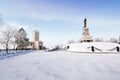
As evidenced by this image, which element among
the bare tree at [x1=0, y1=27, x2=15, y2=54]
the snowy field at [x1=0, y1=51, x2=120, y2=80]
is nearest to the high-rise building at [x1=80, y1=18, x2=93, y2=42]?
the bare tree at [x1=0, y1=27, x2=15, y2=54]

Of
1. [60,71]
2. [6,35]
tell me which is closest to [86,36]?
[6,35]

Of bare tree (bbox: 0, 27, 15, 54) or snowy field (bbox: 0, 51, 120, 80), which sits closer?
snowy field (bbox: 0, 51, 120, 80)

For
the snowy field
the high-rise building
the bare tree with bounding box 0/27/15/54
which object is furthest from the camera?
the high-rise building

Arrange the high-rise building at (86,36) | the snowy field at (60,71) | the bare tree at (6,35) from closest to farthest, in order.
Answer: the snowy field at (60,71)
the bare tree at (6,35)
the high-rise building at (86,36)

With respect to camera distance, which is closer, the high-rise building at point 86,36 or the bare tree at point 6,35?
the bare tree at point 6,35

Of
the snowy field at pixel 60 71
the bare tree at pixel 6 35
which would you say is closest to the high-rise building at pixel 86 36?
the bare tree at pixel 6 35

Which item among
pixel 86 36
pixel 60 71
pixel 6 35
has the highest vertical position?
pixel 6 35

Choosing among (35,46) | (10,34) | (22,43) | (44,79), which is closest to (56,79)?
(44,79)

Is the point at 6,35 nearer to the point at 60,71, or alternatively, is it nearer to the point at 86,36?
the point at 86,36

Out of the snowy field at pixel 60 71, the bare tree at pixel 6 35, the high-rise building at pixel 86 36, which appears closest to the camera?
the snowy field at pixel 60 71

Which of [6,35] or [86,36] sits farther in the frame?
[86,36]

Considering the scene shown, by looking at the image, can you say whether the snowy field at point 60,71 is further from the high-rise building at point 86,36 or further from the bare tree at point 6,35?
the high-rise building at point 86,36

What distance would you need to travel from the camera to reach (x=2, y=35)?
56062 millimetres

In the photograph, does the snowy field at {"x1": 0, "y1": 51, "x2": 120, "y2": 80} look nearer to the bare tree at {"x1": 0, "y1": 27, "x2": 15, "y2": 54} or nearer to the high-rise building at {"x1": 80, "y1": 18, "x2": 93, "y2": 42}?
the bare tree at {"x1": 0, "y1": 27, "x2": 15, "y2": 54}
